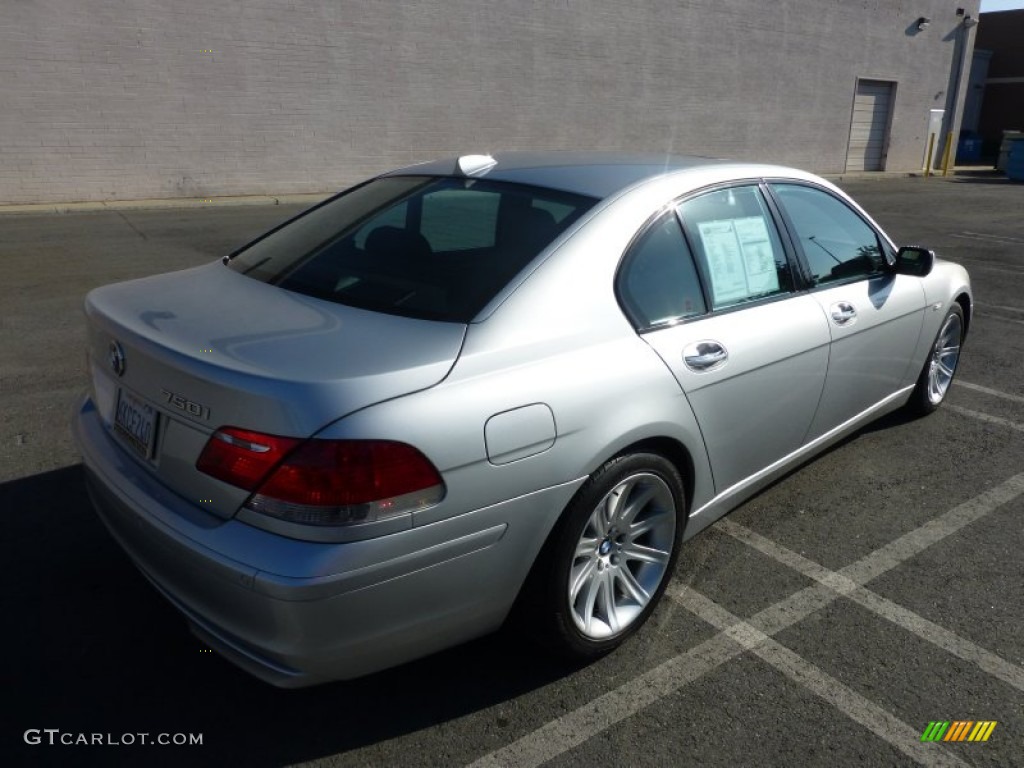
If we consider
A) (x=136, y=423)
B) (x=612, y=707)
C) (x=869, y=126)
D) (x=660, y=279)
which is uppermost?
(x=869, y=126)

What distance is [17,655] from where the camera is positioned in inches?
109

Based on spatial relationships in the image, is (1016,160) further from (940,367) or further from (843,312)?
(843,312)

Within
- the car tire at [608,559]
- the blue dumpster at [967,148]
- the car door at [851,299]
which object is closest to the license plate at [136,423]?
the car tire at [608,559]

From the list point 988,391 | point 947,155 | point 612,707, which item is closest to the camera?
point 612,707

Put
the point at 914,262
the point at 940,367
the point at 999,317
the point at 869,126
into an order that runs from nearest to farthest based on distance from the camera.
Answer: the point at 914,262 → the point at 940,367 → the point at 999,317 → the point at 869,126

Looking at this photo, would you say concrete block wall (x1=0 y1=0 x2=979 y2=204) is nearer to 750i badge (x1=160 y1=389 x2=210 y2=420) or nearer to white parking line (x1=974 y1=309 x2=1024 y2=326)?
white parking line (x1=974 y1=309 x2=1024 y2=326)

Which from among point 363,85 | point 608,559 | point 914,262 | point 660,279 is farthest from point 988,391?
point 363,85

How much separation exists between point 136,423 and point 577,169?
1827 millimetres

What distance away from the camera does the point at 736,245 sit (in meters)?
3.37

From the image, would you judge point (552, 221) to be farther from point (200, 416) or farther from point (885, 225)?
point (885, 225)

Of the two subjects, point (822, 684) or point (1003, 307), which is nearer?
point (822, 684)

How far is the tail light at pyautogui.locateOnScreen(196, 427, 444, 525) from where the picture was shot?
2104 mm

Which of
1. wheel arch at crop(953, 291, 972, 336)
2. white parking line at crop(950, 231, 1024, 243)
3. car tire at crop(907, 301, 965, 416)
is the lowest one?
white parking line at crop(950, 231, 1024, 243)

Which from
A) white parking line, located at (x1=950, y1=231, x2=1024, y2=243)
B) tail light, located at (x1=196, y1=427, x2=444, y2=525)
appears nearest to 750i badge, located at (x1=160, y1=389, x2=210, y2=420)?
tail light, located at (x1=196, y1=427, x2=444, y2=525)
